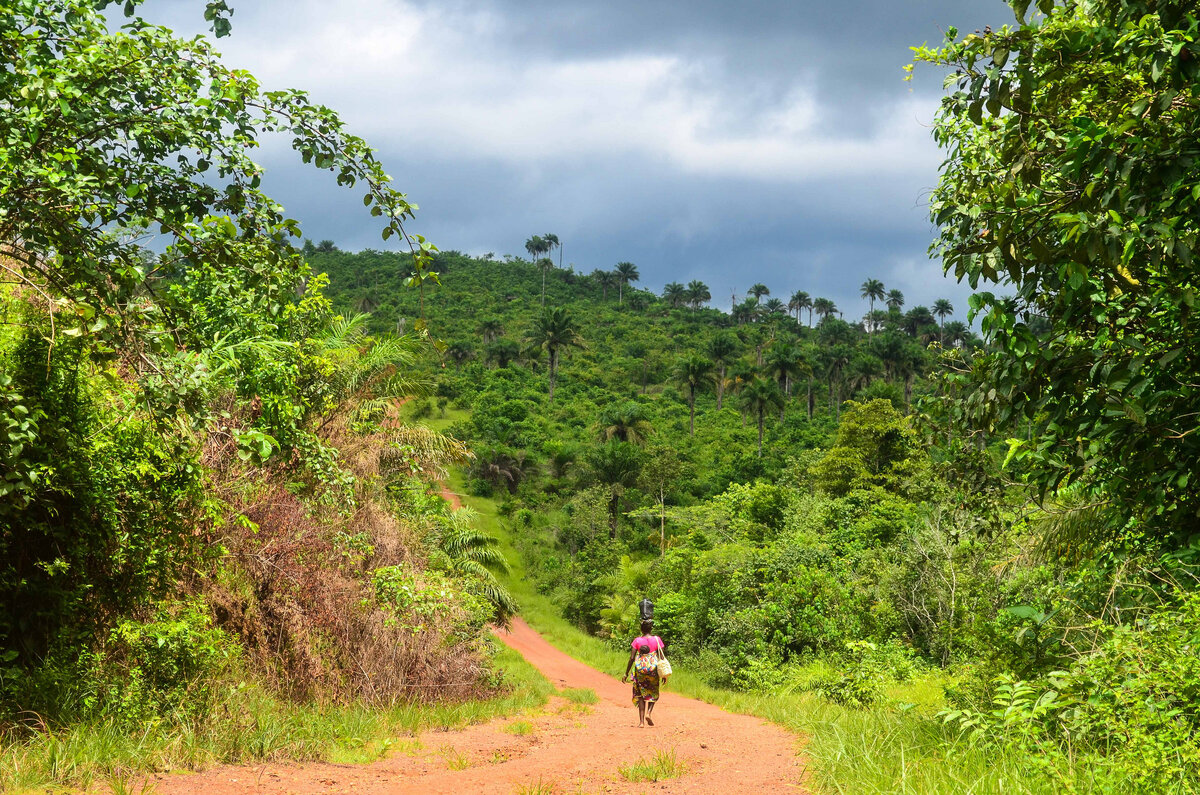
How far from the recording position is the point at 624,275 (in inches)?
4906

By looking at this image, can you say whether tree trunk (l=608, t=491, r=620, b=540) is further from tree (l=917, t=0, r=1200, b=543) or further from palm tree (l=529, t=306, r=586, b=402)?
tree (l=917, t=0, r=1200, b=543)

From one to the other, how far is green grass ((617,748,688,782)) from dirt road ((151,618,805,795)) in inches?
2.9

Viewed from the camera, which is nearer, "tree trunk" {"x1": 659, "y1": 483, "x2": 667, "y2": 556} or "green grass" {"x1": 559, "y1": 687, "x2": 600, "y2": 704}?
"green grass" {"x1": 559, "y1": 687, "x2": 600, "y2": 704}

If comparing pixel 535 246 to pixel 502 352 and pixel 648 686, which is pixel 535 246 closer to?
pixel 502 352

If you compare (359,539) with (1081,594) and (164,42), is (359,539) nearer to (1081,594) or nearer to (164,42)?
(164,42)

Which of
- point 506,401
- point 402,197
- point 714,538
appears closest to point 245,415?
point 402,197

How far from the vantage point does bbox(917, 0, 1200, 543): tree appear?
3.78m

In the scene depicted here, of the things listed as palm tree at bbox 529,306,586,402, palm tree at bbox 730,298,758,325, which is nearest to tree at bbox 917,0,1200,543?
palm tree at bbox 529,306,586,402

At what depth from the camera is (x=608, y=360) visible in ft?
278

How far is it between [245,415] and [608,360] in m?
74.6

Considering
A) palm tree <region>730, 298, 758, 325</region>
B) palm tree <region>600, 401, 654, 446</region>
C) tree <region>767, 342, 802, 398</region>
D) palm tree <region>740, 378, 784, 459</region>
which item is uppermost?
palm tree <region>730, 298, 758, 325</region>

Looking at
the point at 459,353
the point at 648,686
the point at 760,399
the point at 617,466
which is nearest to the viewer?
the point at 648,686

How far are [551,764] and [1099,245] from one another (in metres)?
6.43

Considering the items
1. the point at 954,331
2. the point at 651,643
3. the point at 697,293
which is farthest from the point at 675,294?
the point at 651,643
